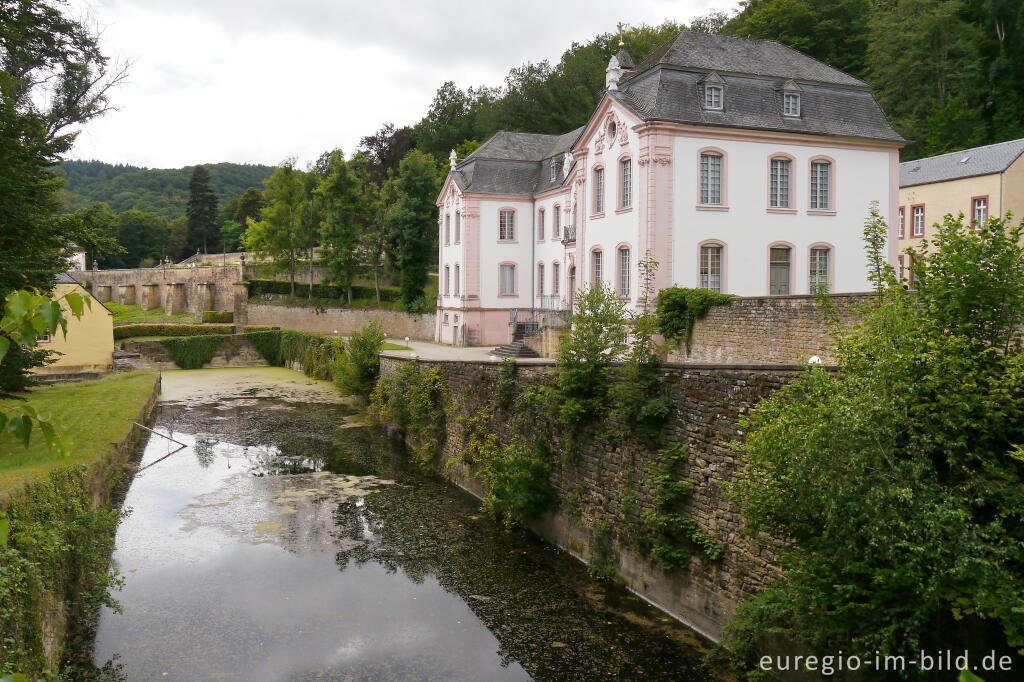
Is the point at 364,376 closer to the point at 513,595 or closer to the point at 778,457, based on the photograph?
the point at 513,595

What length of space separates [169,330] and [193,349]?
359 cm

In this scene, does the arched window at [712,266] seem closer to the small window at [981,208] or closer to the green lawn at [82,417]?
the green lawn at [82,417]

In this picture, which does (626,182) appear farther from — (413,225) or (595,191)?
(413,225)

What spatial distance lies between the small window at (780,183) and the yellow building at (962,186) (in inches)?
310

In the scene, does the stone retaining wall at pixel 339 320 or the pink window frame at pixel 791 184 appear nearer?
the pink window frame at pixel 791 184

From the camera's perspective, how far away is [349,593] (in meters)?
12.1

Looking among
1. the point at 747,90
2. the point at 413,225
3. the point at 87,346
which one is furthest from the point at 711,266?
the point at 87,346

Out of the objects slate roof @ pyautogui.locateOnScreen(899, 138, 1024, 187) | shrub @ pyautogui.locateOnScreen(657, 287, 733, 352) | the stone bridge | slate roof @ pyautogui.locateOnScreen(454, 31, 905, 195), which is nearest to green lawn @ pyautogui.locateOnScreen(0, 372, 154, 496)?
shrub @ pyautogui.locateOnScreen(657, 287, 733, 352)

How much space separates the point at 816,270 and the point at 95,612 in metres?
18.9

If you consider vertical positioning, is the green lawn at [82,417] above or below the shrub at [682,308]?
below

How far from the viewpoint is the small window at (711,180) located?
2119cm

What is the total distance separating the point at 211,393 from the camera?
3347 cm

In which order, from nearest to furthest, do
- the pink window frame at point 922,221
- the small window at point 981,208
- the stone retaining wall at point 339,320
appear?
1. the small window at point 981,208
2. the pink window frame at point 922,221
3. the stone retaining wall at point 339,320

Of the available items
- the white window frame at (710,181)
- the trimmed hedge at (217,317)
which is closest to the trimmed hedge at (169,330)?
the trimmed hedge at (217,317)
